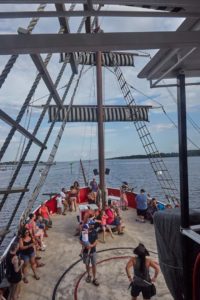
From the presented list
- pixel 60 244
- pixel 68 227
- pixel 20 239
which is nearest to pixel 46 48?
pixel 20 239

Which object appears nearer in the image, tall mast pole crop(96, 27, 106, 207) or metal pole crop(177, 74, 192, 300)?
metal pole crop(177, 74, 192, 300)

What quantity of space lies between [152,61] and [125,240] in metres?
8.11

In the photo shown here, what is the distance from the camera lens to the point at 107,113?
26656mm

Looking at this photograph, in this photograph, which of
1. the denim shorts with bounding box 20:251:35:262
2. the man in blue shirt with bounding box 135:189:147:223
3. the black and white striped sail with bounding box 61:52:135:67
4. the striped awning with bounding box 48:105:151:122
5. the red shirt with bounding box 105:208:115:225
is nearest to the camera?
the denim shorts with bounding box 20:251:35:262

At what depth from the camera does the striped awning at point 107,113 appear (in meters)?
25.9

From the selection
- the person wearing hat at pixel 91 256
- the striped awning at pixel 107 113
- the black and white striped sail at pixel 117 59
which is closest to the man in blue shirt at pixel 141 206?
the person wearing hat at pixel 91 256

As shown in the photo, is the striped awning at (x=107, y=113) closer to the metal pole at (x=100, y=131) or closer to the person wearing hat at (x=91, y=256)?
the metal pole at (x=100, y=131)

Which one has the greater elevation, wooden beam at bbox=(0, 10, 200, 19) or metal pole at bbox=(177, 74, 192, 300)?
wooden beam at bbox=(0, 10, 200, 19)

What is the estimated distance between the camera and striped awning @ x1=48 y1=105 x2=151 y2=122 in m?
25.9

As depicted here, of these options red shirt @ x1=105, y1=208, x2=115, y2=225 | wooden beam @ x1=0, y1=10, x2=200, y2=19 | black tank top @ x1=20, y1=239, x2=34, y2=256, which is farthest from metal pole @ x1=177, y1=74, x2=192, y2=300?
red shirt @ x1=105, y1=208, x2=115, y2=225

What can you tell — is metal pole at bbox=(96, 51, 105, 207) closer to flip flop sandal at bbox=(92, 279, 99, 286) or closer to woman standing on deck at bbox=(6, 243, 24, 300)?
flip flop sandal at bbox=(92, 279, 99, 286)

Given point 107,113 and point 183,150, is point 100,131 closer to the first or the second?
point 183,150

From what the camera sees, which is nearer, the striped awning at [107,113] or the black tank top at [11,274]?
the black tank top at [11,274]

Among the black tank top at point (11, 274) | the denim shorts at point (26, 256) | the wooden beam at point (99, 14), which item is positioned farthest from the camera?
the denim shorts at point (26, 256)
